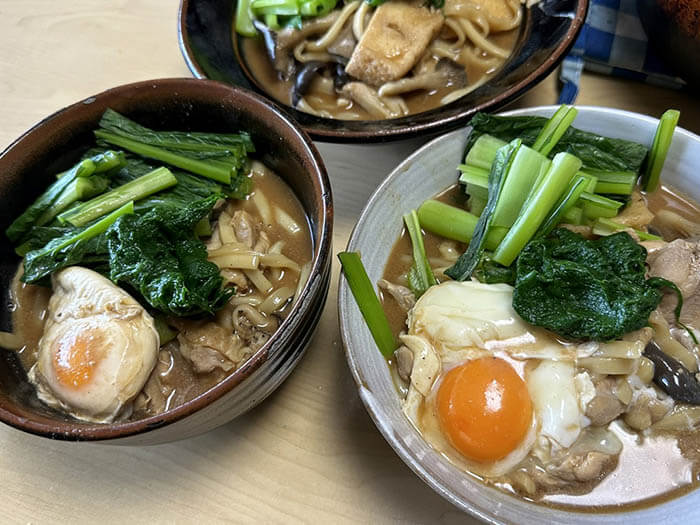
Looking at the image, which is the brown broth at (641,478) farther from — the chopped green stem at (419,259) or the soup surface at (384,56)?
the soup surface at (384,56)

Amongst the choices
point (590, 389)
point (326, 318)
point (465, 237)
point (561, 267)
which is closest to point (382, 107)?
point (465, 237)

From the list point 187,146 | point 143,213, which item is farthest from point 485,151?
point 143,213

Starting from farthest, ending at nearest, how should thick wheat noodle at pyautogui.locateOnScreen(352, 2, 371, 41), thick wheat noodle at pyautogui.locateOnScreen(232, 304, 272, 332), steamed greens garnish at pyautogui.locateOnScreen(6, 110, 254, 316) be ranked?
thick wheat noodle at pyautogui.locateOnScreen(352, 2, 371, 41) → thick wheat noodle at pyautogui.locateOnScreen(232, 304, 272, 332) → steamed greens garnish at pyautogui.locateOnScreen(6, 110, 254, 316)

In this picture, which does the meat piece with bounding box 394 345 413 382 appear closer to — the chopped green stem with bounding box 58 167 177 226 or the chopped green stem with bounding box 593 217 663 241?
the chopped green stem with bounding box 593 217 663 241

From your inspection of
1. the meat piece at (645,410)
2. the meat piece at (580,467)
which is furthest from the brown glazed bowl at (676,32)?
the meat piece at (580,467)

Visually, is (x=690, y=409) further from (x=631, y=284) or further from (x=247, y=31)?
(x=247, y=31)

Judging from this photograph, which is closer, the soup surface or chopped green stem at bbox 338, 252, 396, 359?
chopped green stem at bbox 338, 252, 396, 359

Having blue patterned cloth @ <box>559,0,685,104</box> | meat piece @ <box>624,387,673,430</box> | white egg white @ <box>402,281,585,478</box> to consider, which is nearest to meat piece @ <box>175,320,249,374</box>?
white egg white @ <box>402,281,585,478</box>

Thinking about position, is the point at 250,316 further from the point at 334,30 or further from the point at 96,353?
the point at 334,30
